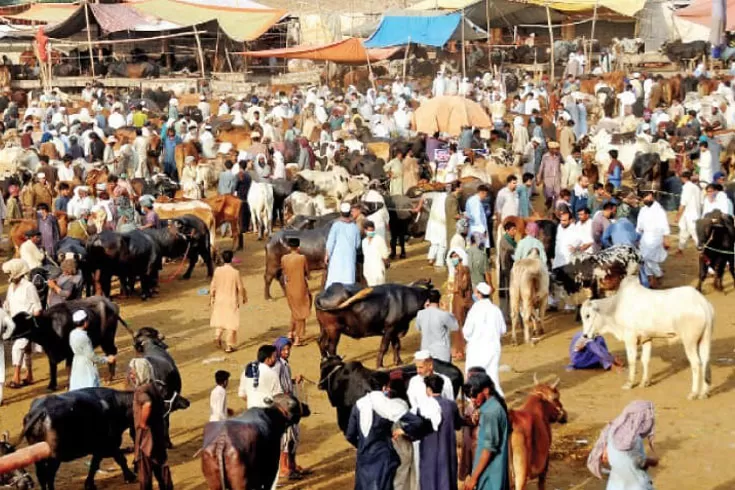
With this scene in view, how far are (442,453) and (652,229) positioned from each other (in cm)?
870

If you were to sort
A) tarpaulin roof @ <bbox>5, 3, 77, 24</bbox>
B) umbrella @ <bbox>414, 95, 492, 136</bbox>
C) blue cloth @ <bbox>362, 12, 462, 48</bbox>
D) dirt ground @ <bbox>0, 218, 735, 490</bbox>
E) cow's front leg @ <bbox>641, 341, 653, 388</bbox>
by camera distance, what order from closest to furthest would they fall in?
dirt ground @ <bbox>0, 218, 735, 490</bbox> → cow's front leg @ <bbox>641, 341, 653, 388</bbox> → umbrella @ <bbox>414, 95, 492, 136</bbox> → blue cloth @ <bbox>362, 12, 462, 48</bbox> → tarpaulin roof @ <bbox>5, 3, 77, 24</bbox>

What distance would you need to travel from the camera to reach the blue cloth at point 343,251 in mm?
14336

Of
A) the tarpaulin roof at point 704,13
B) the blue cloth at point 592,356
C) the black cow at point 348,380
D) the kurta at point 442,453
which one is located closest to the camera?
the kurta at point 442,453

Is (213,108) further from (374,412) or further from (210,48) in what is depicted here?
(374,412)

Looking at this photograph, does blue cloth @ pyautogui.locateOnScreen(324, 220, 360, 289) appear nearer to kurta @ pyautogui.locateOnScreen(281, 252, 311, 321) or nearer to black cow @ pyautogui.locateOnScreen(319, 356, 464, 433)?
kurta @ pyautogui.locateOnScreen(281, 252, 311, 321)

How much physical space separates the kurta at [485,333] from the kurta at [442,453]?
259 centimetres

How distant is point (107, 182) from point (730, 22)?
2361 centimetres

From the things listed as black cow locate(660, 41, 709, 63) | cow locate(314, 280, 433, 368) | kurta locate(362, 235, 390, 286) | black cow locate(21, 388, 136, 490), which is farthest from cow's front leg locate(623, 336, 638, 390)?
black cow locate(660, 41, 709, 63)

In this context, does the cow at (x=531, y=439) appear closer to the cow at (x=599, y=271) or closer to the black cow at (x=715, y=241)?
the cow at (x=599, y=271)

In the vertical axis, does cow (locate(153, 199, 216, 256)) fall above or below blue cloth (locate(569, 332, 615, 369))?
above

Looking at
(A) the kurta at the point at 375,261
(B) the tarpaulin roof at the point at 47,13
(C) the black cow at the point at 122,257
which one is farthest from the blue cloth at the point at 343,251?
(B) the tarpaulin roof at the point at 47,13

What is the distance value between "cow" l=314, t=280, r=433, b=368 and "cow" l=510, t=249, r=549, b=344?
4.34ft

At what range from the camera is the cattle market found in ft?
29.2

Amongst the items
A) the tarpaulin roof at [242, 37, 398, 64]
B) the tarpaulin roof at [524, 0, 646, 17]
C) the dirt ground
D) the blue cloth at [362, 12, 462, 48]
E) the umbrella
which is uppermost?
the tarpaulin roof at [524, 0, 646, 17]
